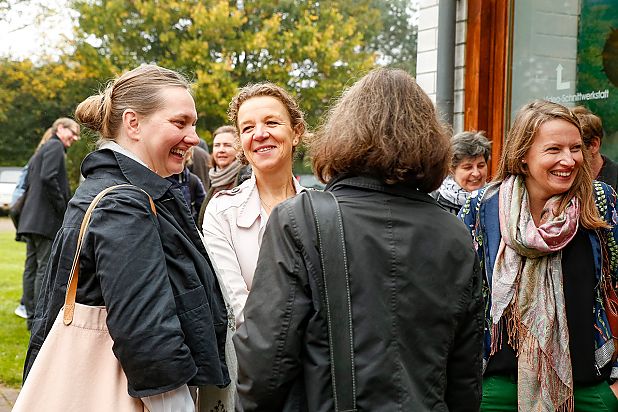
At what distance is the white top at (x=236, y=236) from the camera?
331cm

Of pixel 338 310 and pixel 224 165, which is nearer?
pixel 338 310

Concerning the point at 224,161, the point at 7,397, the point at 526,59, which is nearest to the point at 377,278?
the point at 526,59

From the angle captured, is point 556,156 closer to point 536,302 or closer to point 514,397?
point 536,302

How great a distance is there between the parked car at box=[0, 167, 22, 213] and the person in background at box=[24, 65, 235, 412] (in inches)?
1098

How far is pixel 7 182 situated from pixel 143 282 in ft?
100

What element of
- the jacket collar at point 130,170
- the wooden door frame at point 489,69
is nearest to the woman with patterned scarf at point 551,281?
the jacket collar at point 130,170

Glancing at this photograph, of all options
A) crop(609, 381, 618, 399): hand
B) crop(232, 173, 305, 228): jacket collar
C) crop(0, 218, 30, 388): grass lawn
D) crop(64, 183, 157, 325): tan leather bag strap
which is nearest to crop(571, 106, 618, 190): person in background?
crop(609, 381, 618, 399): hand

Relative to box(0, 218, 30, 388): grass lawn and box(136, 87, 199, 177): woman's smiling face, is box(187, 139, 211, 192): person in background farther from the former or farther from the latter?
box(136, 87, 199, 177): woman's smiling face

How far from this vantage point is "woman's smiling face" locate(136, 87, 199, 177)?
2.82 m

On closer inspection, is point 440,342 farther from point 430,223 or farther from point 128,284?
point 128,284

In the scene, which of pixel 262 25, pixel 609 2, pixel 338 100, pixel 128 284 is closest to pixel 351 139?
pixel 338 100

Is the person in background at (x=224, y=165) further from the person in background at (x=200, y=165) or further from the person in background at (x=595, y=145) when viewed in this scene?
the person in background at (x=595, y=145)

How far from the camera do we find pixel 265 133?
11.6 ft

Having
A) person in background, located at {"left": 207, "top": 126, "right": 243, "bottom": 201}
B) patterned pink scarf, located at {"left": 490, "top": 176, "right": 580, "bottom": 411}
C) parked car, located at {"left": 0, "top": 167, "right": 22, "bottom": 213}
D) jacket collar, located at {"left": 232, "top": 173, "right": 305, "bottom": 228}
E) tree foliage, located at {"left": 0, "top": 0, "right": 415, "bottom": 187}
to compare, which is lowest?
parked car, located at {"left": 0, "top": 167, "right": 22, "bottom": 213}
